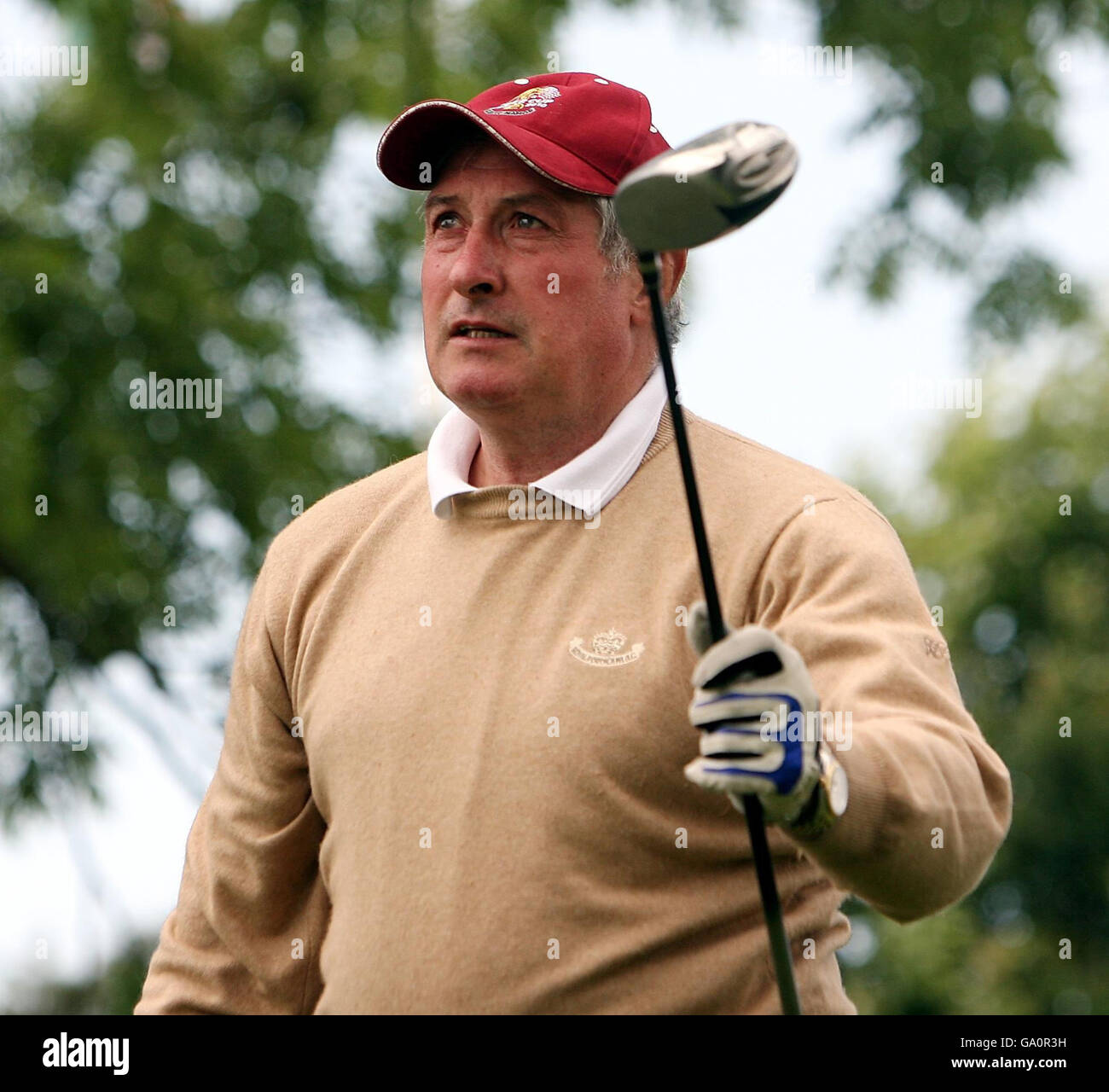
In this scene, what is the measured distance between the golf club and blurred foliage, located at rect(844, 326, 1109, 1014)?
59.9ft

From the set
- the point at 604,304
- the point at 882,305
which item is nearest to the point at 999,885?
the point at 882,305

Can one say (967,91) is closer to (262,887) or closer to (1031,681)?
(262,887)

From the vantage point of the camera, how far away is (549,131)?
3037 millimetres

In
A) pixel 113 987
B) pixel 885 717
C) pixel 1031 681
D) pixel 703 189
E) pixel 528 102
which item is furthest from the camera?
pixel 1031 681

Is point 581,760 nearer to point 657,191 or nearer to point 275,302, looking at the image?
point 657,191

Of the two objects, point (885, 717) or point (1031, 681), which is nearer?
point (885, 717)

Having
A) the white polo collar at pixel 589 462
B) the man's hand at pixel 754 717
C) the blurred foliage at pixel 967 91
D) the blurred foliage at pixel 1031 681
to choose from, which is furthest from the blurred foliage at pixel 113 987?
the blurred foliage at pixel 1031 681

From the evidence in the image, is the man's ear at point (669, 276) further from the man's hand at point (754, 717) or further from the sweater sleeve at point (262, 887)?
the man's hand at point (754, 717)

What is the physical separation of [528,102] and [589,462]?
65cm

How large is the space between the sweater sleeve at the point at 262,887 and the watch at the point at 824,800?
3.71ft

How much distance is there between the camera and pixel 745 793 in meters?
2.19

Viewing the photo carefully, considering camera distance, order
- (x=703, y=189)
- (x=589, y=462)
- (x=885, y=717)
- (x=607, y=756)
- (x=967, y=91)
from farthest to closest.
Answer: (x=967, y=91) → (x=589, y=462) → (x=607, y=756) → (x=885, y=717) → (x=703, y=189)

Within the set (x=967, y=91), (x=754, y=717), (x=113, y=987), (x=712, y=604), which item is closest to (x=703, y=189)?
(x=712, y=604)

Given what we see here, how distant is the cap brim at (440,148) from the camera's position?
3.01m
